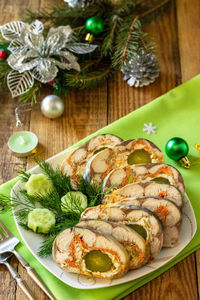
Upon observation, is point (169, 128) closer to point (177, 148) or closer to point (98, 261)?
point (177, 148)

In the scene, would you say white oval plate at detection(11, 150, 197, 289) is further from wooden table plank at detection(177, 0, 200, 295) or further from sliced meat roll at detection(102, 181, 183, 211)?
wooden table plank at detection(177, 0, 200, 295)

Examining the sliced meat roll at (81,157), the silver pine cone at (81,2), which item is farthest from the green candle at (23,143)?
A: the silver pine cone at (81,2)

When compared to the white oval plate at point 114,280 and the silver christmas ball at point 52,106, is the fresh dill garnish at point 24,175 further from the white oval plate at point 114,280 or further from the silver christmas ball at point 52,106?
the silver christmas ball at point 52,106

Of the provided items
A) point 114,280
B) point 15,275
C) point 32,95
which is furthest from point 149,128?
point 15,275

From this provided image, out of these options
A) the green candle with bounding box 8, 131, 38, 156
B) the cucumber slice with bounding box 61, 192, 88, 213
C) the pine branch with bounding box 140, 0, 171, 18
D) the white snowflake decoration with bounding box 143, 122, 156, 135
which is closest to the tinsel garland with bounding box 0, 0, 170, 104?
the pine branch with bounding box 140, 0, 171, 18

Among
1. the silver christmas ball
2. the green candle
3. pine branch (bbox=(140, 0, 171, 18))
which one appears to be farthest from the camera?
pine branch (bbox=(140, 0, 171, 18))

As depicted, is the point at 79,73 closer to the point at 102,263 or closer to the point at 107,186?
the point at 107,186

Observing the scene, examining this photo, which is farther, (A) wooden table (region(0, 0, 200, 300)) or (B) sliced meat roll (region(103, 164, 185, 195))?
(A) wooden table (region(0, 0, 200, 300))
